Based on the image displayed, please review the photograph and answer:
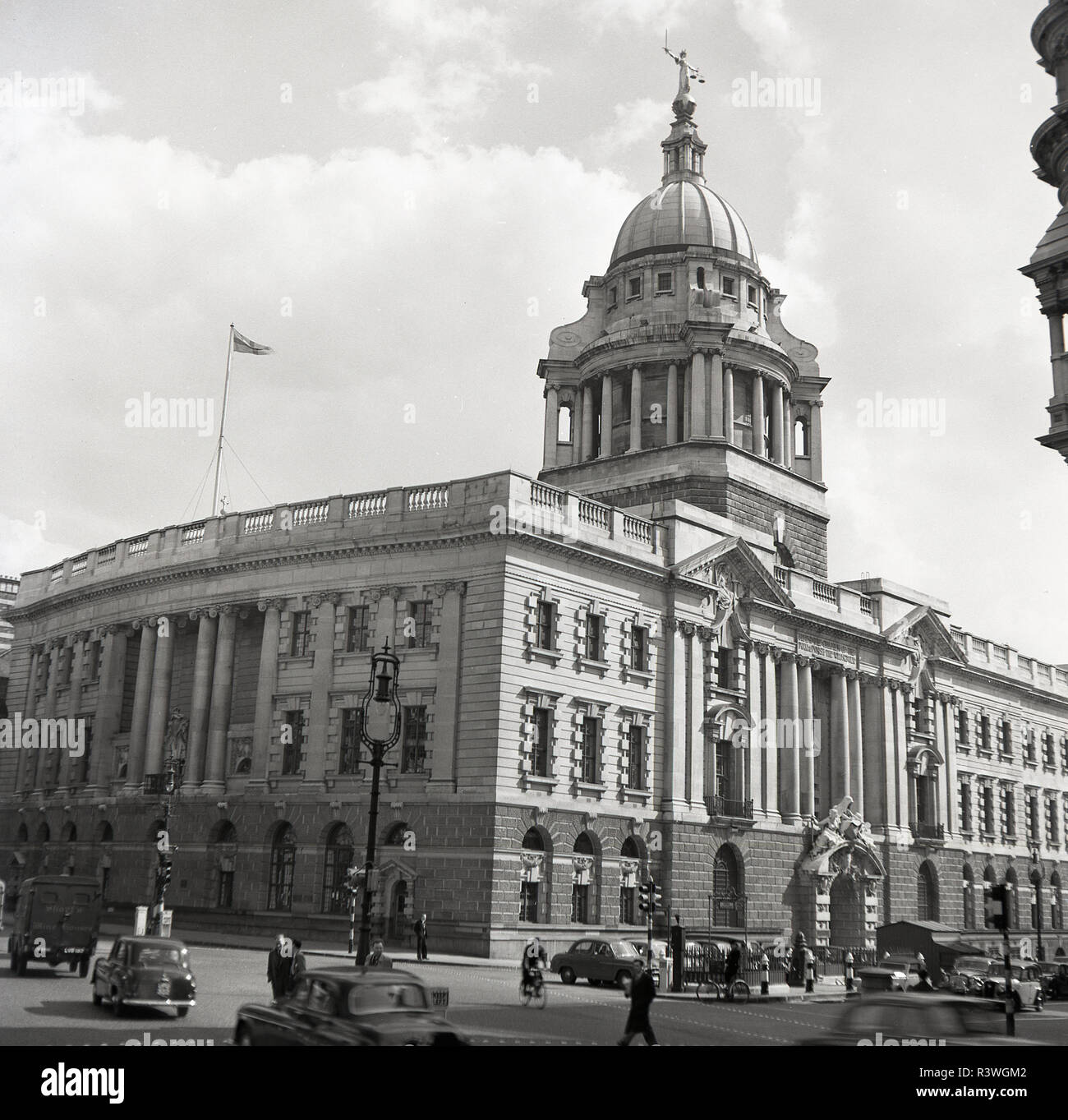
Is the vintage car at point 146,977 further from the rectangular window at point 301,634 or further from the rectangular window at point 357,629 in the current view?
the rectangular window at point 301,634

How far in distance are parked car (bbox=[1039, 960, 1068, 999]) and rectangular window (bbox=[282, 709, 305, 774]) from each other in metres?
28.7

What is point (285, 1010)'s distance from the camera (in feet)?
56.2

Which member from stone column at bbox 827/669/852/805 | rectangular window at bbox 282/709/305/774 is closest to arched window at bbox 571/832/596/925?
rectangular window at bbox 282/709/305/774

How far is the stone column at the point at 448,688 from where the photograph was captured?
154 feet

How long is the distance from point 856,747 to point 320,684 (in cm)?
2824

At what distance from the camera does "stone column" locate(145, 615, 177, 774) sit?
5625cm

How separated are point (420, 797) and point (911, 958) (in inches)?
725

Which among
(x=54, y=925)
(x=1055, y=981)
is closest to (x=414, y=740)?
(x=54, y=925)

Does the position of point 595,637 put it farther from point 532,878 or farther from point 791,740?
point 791,740

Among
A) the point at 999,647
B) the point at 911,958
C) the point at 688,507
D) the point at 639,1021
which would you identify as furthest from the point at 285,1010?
the point at 999,647

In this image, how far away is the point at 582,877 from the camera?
4859 centimetres

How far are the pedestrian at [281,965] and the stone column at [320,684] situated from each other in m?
23.4

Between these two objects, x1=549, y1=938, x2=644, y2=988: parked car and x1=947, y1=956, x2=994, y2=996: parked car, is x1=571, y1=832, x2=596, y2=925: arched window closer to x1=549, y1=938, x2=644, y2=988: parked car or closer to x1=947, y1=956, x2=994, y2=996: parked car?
→ x1=549, y1=938, x2=644, y2=988: parked car
